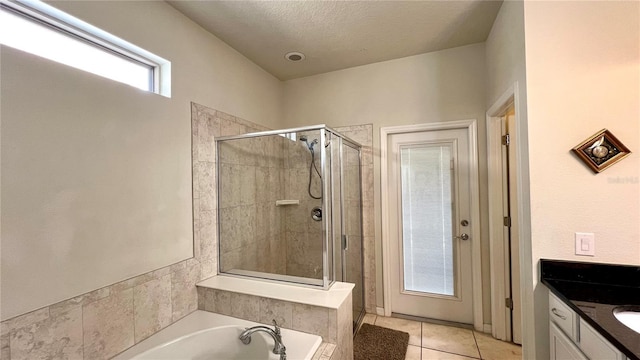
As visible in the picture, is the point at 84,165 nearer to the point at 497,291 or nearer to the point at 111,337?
the point at 111,337

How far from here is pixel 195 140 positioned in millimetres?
1953

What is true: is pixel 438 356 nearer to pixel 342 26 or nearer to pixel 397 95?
pixel 397 95

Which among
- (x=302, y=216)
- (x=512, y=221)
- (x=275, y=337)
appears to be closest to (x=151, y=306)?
(x=275, y=337)

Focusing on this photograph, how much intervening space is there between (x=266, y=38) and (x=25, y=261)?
2136 millimetres

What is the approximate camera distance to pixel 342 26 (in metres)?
2.08

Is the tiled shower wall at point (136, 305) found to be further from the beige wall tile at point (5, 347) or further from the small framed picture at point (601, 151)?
the small framed picture at point (601, 151)

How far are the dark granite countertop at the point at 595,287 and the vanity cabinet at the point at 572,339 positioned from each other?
0.14 ft

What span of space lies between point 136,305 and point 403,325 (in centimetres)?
231

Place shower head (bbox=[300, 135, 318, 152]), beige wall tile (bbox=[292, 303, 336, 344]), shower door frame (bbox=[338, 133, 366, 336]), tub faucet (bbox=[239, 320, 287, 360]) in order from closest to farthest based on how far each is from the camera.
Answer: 1. tub faucet (bbox=[239, 320, 287, 360])
2. beige wall tile (bbox=[292, 303, 336, 344])
3. shower head (bbox=[300, 135, 318, 152])
4. shower door frame (bbox=[338, 133, 366, 336])

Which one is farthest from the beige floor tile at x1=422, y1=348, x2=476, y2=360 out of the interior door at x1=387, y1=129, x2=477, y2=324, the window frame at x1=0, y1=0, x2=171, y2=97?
the window frame at x1=0, y1=0, x2=171, y2=97

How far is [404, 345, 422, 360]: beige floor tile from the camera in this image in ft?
6.78

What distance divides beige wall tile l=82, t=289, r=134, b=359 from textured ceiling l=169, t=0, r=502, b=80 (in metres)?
1.97

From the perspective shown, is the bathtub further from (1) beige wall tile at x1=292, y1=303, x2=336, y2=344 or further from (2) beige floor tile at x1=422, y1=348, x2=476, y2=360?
(2) beige floor tile at x1=422, y1=348, x2=476, y2=360

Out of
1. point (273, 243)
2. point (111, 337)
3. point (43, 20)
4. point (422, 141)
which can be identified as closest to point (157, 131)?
point (43, 20)
